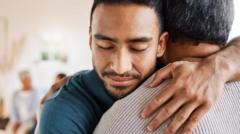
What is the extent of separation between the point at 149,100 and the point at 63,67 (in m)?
2.89

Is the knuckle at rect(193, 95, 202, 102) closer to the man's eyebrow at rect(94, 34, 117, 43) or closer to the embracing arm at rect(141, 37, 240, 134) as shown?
the embracing arm at rect(141, 37, 240, 134)

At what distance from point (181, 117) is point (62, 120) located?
8.8 inches

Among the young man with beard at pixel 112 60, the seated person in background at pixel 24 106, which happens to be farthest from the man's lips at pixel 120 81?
the seated person in background at pixel 24 106

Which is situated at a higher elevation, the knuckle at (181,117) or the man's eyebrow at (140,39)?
the man's eyebrow at (140,39)

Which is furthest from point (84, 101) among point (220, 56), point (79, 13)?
point (79, 13)

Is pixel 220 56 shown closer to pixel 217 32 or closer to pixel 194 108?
pixel 217 32

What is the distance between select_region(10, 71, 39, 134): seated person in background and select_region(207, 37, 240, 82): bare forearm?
269cm

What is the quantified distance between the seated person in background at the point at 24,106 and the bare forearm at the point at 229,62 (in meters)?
2.69

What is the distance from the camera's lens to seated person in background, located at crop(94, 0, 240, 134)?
589 millimetres

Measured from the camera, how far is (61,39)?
3.49m

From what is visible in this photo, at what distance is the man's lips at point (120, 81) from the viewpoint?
27.0 inches

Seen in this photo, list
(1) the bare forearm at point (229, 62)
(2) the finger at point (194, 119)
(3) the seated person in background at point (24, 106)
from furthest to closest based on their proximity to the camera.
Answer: (3) the seated person in background at point (24, 106) → (1) the bare forearm at point (229, 62) → (2) the finger at point (194, 119)

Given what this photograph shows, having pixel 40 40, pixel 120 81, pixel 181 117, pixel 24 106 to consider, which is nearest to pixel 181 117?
pixel 181 117

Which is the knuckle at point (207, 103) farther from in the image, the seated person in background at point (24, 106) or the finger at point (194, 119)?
the seated person in background at point (24, 106)
